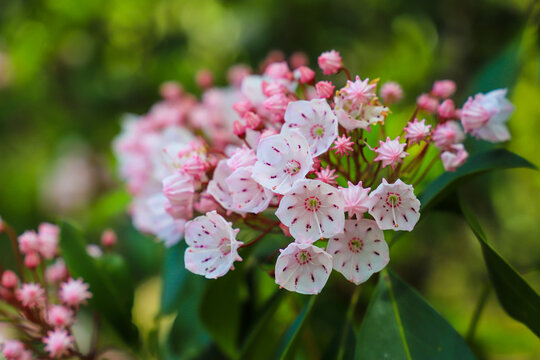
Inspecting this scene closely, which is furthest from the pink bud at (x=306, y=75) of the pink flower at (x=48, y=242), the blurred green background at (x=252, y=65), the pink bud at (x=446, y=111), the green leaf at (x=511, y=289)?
the blurred green background at (x=252, y=65)

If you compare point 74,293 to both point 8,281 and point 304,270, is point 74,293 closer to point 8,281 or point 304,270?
point 8,281

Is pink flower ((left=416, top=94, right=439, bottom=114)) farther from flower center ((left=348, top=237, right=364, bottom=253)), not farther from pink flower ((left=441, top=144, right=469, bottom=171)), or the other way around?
flower center ((left=348, top=237, right=364, bottom=253))

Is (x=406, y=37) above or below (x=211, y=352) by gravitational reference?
above

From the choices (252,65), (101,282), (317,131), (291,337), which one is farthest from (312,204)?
(252,65)

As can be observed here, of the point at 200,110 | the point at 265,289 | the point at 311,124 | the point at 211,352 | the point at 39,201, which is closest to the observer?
the point at 311,124

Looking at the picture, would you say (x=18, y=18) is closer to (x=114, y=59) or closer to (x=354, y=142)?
(x=114, y=59)

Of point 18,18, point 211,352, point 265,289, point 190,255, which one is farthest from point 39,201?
point 190,255
